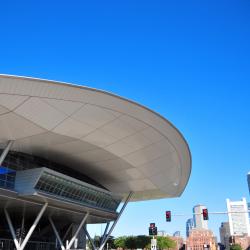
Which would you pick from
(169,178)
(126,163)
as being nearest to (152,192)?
(169,178)

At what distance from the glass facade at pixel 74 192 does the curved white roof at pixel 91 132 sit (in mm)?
2501

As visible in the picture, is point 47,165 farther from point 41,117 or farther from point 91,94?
point 91,94

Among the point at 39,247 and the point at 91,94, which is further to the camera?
the point at 39,247

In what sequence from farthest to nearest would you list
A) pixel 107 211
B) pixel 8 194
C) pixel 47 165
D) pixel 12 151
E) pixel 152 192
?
pixel 152 192 → pixel 107 211 → pixel 47 165 → pixel 12 151 → pixel 8 194

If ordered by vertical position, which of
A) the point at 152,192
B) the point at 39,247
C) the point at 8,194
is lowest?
the point at 39,247

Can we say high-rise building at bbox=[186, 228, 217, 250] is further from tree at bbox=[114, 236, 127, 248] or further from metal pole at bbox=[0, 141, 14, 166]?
metal pole at bbox=[0, 141, 14, 166]

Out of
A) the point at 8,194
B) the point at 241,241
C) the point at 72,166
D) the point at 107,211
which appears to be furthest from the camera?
the point at 241,241

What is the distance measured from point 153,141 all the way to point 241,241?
12621 cm

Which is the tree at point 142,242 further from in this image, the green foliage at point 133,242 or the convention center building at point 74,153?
the convention center building at point 74,153

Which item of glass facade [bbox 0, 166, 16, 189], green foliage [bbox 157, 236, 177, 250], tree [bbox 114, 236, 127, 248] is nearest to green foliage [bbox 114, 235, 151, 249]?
tree [bbox 114, 236, 127, 248]

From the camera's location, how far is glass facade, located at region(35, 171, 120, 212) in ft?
115

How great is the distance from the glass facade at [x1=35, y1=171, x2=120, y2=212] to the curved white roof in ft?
8.21

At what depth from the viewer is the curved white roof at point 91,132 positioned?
25125mm

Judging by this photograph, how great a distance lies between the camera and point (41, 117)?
90.3ft
